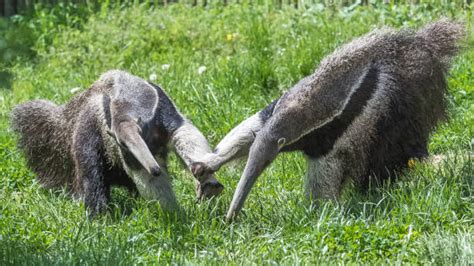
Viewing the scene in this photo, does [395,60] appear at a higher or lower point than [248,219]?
higher

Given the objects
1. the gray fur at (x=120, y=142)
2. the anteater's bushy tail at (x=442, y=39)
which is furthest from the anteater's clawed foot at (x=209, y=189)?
the anteater's bushy tail at (x=442, y=39)

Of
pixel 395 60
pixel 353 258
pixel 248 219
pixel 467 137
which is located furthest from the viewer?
pixel 467 137

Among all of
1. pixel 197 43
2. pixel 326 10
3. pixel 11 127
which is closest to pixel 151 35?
pixel 197 43

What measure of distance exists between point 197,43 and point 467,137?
4.24 metres

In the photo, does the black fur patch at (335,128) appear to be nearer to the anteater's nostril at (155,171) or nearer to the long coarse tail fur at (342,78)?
the long coarse tail fur at (342,78)

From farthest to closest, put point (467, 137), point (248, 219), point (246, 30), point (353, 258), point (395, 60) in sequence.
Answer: point (246, 30), point (467, 137), point (395, 60), point (248, 219), point (353, 258)

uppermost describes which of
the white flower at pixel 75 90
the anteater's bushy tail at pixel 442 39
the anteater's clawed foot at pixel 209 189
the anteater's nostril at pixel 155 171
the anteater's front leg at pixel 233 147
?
the anteater's bushy tail at pixel 442 39

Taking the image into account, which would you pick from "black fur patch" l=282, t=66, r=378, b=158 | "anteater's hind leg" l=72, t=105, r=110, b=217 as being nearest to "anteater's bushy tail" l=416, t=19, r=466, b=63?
"black fur patch" l=282, t=66, r=378, b=158

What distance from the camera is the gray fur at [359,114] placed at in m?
6.94

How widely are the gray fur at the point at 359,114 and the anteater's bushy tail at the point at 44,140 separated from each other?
1.85 metres

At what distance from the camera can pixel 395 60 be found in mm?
7316

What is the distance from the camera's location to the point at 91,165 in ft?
24.1

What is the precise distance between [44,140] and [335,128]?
270 centimetres

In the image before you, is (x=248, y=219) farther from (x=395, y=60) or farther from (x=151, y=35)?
(x=151, y=35)
